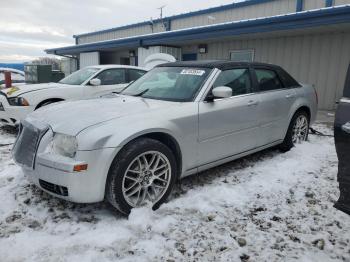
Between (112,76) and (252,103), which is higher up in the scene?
(112,76)

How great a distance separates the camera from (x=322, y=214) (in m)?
3.20

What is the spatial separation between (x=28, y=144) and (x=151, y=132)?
4.07 feet

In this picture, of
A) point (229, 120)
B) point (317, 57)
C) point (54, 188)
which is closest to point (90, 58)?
point (317, 57)

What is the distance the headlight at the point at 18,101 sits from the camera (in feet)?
19.6

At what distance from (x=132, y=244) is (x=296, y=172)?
2.67 meters

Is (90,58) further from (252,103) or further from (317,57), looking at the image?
(252,103)

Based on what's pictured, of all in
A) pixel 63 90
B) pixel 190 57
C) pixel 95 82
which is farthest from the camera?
pixel 190 57

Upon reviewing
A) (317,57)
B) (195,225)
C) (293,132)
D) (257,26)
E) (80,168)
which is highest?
(257,26)

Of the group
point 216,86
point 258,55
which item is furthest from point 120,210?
Result: point 258,55

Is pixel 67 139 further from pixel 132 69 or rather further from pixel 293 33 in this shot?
pixel 293 33

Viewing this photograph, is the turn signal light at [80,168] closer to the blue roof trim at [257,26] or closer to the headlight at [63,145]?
the headlight at [63,145]

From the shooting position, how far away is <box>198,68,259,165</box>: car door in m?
3.61

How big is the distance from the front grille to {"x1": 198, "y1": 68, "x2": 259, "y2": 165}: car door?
4.93 ft

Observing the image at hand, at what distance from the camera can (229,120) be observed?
3871 mm
